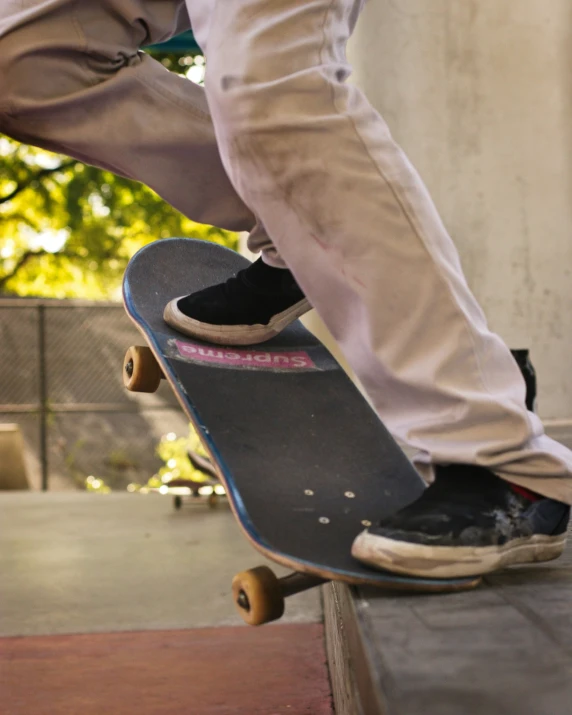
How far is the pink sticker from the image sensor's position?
186cm

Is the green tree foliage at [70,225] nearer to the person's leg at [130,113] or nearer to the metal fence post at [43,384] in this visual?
the metal fence post at [43,384]

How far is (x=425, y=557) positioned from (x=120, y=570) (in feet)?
8.51

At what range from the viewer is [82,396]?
39.4ft

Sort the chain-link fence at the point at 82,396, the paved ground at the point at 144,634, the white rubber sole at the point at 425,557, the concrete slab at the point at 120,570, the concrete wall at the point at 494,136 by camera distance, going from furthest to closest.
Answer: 1. the chain-link fence at the point at 82,396
2. the concrete wall at the point at 494,136
3. the concrete slab at the point at 120,570
4. the paved ground at the point at 144,634
5. the white rubber sole at the point at 425,557

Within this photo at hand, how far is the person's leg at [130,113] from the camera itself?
1805mm

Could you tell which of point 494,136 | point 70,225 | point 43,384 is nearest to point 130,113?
point 494,136

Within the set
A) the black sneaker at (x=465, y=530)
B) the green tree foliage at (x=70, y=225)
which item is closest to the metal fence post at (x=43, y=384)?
the green tree foliage at (x=70, y=225)

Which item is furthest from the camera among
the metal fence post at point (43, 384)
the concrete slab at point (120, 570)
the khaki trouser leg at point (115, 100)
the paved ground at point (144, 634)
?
the metal fence post at point (43, 384)

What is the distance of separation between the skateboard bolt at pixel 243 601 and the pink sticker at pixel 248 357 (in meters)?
0.57

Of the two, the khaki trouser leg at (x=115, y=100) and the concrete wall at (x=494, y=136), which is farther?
the concrete wall at (x=494, y=136)

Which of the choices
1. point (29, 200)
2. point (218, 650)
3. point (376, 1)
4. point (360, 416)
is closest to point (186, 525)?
point (218, 650)

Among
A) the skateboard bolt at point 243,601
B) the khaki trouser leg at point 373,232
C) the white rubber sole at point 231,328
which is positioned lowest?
the skateboard bolt at point 243,601

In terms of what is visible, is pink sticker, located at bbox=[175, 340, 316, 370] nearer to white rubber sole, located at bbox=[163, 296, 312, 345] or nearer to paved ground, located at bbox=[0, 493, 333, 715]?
white rubber sole, located at bbox=[163, 296, 312, 345]

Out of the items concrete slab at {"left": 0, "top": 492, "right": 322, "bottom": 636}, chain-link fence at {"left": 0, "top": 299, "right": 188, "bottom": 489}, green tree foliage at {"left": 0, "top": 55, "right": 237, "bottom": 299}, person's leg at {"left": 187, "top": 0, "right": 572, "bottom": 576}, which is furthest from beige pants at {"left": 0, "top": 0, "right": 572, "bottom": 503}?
green tree foliage at {"left": 0, "top": 55, "right": 237, "bottom": 299}
